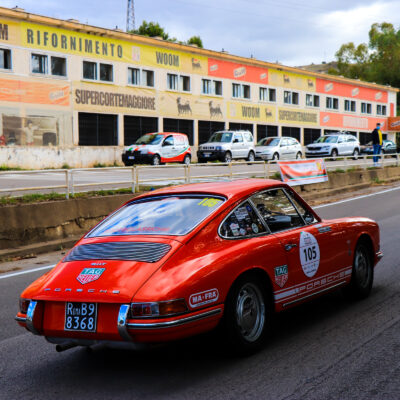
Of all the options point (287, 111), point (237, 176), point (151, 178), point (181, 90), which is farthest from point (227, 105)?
point (151, 178)

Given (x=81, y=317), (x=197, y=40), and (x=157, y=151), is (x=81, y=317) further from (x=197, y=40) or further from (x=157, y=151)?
(x=197, y=40)

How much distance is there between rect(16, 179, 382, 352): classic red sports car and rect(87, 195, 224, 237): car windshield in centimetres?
1

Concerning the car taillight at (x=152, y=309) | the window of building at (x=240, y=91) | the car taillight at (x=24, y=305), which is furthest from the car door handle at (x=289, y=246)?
the window of building at (x=240, y=91)

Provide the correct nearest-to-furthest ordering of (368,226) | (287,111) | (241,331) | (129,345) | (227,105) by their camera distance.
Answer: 1. (129,345)
2. (241,331)
3. (368,226)
4. (227,105)
5. (287,111)

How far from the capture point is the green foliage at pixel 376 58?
3578 inches

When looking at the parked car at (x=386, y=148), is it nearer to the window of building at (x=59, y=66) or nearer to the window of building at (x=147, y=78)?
the window of building at (x=147, y=78)

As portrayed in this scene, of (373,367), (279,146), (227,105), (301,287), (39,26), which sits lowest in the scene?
(373,367)

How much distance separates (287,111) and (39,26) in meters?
25.5

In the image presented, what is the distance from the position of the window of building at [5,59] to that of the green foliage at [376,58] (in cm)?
6942

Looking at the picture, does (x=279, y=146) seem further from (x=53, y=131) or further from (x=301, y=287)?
(x=301, y=287)

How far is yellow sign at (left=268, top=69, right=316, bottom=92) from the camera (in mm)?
51281

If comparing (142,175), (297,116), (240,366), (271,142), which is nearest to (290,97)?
(297,116)

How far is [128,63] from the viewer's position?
38.6 meters

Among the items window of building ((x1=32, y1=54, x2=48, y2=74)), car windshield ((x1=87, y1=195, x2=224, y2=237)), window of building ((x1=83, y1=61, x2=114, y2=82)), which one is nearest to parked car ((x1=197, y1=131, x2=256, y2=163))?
window of building ((x1=83, y1=61, x2=114, y2=82))
